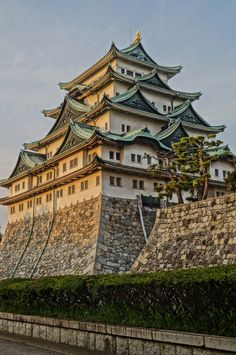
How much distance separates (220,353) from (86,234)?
77.6ft

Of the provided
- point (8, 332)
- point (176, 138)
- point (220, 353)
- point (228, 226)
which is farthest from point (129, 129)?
point (220, 353)

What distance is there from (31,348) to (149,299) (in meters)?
3.75

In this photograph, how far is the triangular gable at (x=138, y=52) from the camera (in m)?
43.1

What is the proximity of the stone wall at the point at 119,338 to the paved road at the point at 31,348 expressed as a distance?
11 centimetres

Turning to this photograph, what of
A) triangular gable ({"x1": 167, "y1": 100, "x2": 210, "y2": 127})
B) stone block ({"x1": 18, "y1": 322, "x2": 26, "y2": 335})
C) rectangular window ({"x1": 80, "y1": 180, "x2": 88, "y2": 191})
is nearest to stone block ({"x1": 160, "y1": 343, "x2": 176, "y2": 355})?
stone block ({"x1": 18, "y1": 322, "x2": 26, "y2": 335})

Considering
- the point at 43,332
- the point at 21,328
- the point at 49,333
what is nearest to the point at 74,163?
the point at 21,328

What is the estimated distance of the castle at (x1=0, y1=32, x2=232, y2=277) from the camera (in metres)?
29.2

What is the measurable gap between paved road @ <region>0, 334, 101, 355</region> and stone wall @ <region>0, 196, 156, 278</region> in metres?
14.8

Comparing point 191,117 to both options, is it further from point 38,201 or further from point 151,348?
point 151,348

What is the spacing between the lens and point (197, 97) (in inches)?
1681

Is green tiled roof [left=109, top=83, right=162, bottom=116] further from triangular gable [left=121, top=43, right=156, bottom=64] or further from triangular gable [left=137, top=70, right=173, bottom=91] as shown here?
triangular gable [left=121, top=43, right=156, bottom=64]

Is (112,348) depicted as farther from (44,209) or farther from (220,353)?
(44,209)

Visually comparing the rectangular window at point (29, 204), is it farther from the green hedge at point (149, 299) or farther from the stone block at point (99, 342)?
the stone block at point (99, 342)

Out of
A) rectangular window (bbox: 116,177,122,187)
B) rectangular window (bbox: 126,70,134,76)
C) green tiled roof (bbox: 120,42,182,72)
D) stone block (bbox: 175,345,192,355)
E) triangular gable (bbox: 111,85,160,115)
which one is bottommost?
stone block (bbox: 175,345,192,355)
